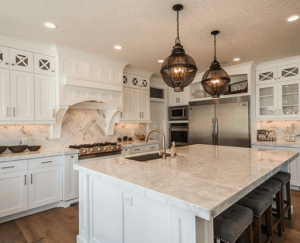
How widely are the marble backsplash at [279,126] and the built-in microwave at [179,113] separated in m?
1.77

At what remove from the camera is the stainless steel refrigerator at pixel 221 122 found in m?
4.38

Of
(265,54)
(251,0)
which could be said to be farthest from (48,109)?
(265,54)

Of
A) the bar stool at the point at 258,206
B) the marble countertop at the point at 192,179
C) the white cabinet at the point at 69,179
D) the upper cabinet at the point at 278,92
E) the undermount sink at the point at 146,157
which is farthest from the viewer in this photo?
the upper cabinet at the point at 278,92

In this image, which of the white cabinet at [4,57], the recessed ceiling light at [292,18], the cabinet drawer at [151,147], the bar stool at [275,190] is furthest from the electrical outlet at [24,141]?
the recessed ceiling light at [292,18]

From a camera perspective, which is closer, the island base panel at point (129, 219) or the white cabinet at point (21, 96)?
the island base panel at point (129, 219)

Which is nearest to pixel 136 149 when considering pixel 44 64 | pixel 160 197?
pixel 44 64

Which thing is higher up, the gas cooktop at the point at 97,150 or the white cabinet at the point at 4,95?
the white cabinet at the point at 4,95

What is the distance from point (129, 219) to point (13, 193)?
7.00ft

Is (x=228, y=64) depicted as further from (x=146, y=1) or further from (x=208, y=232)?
(x=208, y=232)

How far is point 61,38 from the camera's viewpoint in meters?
3.04

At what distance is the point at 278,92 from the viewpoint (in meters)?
4.27

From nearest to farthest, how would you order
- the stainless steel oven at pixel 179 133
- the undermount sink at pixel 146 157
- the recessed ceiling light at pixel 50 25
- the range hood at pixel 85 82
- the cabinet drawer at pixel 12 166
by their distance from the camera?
the undermount sink at pixel 146 157, the recessed ceiling light at pixel 50 25, the cabinet drawer at pixel 12 166, the range hood at pixel 85 82, the stainless steel oven at pixel 179 133

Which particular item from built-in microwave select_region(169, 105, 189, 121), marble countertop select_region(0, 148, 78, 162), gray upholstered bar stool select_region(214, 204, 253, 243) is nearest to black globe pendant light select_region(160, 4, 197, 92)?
gray upholstered bar stool select_region(214, 204, 253, 243)

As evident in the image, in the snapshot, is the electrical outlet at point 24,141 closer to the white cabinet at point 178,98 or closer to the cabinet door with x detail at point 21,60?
the cabinet door with x detail at point 21,60
